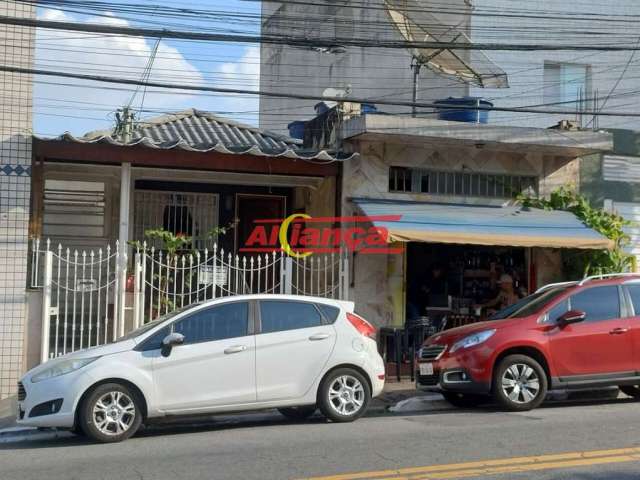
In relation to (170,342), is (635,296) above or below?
above

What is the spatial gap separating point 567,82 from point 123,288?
531 inches

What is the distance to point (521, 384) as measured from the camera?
Answer: 9.85 meters

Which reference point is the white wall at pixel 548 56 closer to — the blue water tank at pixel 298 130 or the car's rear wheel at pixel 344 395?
the blue water tank at pixel 298 130

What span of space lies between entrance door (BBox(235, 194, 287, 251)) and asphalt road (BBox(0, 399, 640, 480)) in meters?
7.33

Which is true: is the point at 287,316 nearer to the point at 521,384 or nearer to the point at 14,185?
the point at 521,384

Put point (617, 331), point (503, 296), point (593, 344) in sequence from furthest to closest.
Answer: point (503, 296) < point (617, 331) < point (593, 344)

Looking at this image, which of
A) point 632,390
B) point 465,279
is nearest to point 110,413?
point 632,390

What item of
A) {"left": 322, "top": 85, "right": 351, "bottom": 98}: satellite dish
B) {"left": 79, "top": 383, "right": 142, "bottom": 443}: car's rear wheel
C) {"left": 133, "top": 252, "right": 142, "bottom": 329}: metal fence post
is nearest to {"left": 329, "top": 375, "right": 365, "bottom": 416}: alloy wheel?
{"left": 79, "top": 383, "right": 142, "bottom": 443}: car's rear wheel

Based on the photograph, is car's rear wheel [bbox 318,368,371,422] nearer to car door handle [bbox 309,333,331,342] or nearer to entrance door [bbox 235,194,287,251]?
car door handle [bbox 309,333,331,342]

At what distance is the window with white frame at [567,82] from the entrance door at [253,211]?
320 inches

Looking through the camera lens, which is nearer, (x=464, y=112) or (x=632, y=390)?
(x=632, y=390)

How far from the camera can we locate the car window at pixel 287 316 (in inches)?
359

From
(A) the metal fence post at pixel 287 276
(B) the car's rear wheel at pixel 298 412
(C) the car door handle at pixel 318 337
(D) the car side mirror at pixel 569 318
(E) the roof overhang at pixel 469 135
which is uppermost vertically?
(E) the roof overhang at pixel 469 135

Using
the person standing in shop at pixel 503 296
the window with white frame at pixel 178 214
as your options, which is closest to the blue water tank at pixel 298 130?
the window with white frame at pixel 178 214
